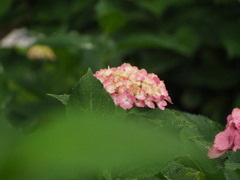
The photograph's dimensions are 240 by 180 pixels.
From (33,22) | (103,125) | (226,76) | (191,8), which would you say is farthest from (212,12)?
(103,125)

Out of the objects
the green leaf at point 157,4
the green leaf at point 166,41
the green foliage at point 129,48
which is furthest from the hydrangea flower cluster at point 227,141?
the green leaf at point 157,4

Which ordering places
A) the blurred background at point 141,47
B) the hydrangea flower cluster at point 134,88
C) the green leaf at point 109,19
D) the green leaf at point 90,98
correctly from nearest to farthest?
the green leaf at point 90,98 < the hydrangea flower cluster at point 134,88 < the green leaf at point 109,19 < the blurred background at point 141,47

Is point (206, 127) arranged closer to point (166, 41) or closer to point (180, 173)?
point (180, 173)

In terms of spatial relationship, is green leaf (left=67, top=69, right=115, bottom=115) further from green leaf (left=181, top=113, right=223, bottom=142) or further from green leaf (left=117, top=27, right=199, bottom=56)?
green leaf (left=117, top=27, right=199, bottom=56)

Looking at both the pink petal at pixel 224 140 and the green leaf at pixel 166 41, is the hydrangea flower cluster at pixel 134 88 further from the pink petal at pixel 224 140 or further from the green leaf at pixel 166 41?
the green leaf at pixel 166 41

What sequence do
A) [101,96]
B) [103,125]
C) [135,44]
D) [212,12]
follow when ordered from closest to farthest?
[103,125] → [101,96] → [135,44] → [212,12]

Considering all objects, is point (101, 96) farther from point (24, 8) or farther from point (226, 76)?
point (24, 8)
